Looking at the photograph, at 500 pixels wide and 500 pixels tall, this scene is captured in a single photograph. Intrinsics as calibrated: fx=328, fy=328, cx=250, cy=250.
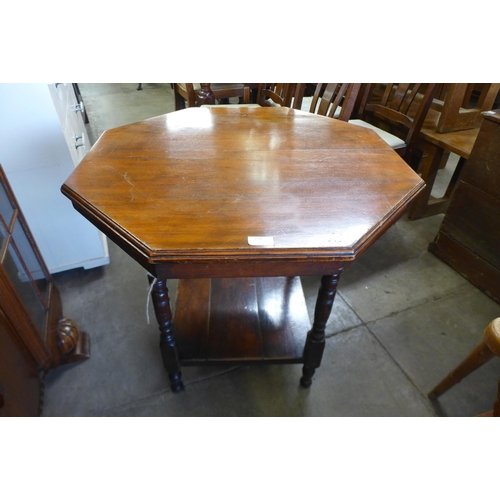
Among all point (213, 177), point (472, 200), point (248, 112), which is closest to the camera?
point (213, 177)

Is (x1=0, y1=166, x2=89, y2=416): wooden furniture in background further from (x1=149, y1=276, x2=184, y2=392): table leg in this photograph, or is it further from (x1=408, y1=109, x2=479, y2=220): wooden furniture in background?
(x1=408, y1=109, x2=479, y2=220): wooden furniture in background

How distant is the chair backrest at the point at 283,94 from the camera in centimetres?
192

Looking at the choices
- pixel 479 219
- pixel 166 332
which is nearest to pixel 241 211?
pixel 166 332

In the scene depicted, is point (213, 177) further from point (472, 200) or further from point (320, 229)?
point (472, 200)

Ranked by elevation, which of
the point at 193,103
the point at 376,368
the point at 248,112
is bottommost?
the point at 376,368

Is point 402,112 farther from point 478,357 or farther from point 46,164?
point 46,164

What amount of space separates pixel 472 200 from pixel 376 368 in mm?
917

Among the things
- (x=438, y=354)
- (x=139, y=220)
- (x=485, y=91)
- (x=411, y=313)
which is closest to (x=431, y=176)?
(x=485, y=91)

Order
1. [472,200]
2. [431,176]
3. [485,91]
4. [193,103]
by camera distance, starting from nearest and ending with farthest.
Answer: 1. [472,200]
2. [485,91]
3. [431,176]
4. [193,103]

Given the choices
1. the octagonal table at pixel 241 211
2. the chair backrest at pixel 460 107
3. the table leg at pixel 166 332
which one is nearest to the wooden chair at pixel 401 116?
the chair backrest at pixel 460 107

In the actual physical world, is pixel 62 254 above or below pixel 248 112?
below

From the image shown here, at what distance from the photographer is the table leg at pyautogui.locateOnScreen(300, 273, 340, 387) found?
0.87 metres

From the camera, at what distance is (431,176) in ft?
6.55

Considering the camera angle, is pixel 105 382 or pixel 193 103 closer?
pixel 105 382
